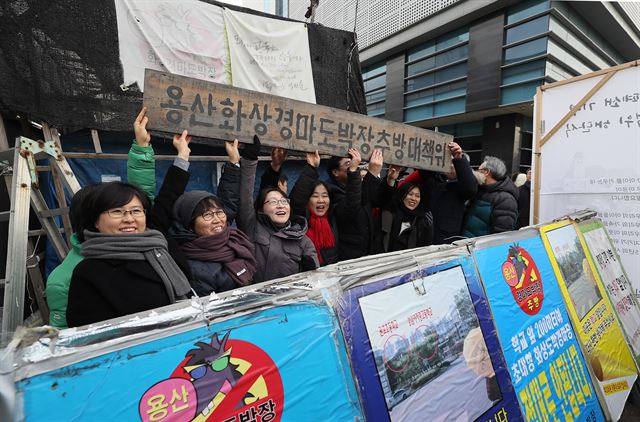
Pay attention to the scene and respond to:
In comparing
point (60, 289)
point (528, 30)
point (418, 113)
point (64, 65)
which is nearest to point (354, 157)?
point (60, 289)

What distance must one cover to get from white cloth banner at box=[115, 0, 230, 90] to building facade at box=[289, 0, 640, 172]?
345 inches

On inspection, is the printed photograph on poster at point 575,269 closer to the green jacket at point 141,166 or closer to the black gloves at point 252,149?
the black gloves at point 252,149

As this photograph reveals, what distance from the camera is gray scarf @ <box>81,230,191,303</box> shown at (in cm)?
123

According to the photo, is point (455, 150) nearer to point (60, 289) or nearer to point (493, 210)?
point (493, 210)

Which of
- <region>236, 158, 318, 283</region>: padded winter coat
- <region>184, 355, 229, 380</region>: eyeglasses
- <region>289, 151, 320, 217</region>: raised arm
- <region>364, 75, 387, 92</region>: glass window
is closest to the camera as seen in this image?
<region>184, 355, 229, 380</region>: eyeglasses

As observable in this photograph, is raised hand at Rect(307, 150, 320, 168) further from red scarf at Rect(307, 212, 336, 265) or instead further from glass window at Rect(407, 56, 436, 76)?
glass window at Rect(407, 56, 436, 76)

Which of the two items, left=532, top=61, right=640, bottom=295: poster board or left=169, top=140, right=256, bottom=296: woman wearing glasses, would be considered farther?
left=532, top=61, right=640, bottom=295: poster board

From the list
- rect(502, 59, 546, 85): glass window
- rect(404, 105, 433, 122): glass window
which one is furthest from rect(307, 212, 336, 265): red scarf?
rect(404, 105, 433, 122): glass window

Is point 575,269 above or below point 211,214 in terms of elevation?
below

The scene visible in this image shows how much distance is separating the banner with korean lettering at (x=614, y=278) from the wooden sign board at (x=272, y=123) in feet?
4.72

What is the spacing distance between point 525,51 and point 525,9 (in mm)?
1687

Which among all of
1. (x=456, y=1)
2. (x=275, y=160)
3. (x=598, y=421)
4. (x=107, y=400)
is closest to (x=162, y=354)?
(x=107, y=400)

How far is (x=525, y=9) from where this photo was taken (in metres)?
12.4

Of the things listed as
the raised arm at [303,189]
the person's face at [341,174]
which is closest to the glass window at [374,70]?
the person's face at [341,174]
